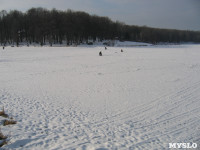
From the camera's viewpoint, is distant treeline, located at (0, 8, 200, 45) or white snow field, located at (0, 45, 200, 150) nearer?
white snow field, located at (0, 45, 200, 150)

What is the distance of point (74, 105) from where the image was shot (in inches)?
394

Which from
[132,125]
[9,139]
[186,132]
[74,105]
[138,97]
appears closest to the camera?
[9,139]

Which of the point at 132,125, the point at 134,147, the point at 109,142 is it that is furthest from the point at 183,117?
the point at 109,142

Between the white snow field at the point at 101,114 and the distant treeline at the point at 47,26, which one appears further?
→ the distant treeline at the point at 47,26

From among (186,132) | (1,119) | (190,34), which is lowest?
(186,132)

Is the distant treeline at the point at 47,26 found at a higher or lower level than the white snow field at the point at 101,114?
higher

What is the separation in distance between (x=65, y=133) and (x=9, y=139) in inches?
77.9

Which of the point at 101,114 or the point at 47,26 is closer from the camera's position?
the point at 101,114

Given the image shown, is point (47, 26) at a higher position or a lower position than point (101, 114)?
higher

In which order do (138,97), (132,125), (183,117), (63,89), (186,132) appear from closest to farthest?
(186,132)
(132,125)
(183,117)
(138,97)
(63,89)

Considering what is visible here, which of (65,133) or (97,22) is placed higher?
(97,22)

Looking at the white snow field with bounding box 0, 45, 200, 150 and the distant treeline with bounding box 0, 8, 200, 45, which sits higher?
the distant treeline with bounding box 0, 8, 200, 45

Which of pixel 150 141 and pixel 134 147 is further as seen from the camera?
pixel 150 141

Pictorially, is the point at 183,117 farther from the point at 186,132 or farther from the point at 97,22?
the point at 97,22
